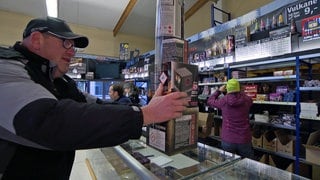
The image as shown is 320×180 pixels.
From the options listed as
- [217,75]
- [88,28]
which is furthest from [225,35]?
[88,28]

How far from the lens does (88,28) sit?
8.77 meters

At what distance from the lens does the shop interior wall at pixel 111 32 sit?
19.6 feet

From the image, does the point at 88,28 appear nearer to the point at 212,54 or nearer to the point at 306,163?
the point at 212,54

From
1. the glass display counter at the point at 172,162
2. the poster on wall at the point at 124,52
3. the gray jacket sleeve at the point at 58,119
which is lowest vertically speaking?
the glass display counter at the point at 172,162

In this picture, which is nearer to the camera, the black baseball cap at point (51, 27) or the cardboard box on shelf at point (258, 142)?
the black baseball cap at point (51, 27)

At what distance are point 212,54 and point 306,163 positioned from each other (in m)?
2.46

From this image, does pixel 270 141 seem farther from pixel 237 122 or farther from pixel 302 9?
pixel 302 9

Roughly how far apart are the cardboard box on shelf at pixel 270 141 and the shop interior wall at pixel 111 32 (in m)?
3.30

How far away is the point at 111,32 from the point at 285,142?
7.86m

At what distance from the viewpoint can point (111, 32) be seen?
30.5ft

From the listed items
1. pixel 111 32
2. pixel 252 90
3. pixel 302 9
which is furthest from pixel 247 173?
pixel 111 32

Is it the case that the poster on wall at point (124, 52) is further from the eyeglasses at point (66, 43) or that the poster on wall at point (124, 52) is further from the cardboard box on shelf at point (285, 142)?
the eyeglasses at point (66, 43)

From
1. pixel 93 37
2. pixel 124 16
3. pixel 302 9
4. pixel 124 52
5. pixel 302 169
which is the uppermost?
pixel 124 16

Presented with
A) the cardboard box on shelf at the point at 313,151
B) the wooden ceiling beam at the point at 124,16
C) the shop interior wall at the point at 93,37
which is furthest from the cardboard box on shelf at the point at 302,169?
the shop interior wall at the point at 93,37
